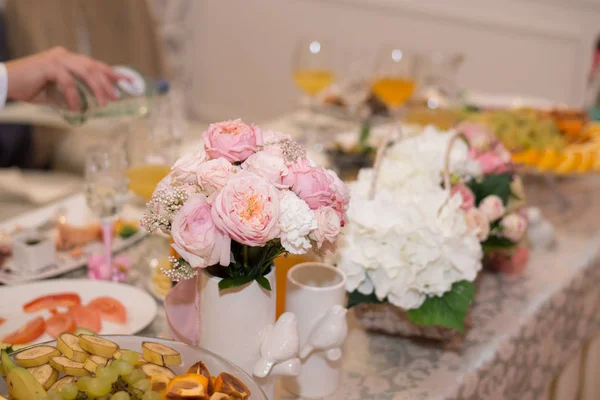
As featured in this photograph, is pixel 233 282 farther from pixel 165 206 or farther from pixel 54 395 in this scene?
pixel 54 395

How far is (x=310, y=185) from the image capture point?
0.76 meters

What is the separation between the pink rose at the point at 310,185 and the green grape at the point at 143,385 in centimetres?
26

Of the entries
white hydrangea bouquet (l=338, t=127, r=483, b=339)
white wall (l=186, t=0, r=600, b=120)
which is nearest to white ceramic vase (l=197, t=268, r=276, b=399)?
white hydrangea bouquet (l=338, t=127, r=483, b=339)

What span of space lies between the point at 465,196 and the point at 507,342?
271 millimetres

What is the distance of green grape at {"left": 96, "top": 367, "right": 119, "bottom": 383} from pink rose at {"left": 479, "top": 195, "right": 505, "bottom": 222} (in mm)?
715

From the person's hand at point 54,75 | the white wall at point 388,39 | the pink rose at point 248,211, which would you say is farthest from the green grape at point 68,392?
the white wall at point 388,39

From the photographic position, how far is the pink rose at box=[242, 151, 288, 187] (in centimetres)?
75

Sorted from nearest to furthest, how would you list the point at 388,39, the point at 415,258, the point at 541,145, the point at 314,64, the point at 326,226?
the point at 326,226, the point at 415,258, the point at 541,145, the point at 314,64, the point at 388,39

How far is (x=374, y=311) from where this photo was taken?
1.08 meters

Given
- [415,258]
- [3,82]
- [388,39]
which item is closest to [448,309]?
[415,258]

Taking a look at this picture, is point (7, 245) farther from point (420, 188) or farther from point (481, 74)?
point (481, 74)

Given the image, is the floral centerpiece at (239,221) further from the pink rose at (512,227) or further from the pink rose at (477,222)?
the pink rose at (512,227)

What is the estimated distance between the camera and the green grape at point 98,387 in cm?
65

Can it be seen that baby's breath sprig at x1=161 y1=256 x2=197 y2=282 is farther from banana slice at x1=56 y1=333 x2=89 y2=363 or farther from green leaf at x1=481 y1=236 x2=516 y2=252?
green leaf at x1=481 y1=236 x2=516 y2=252
